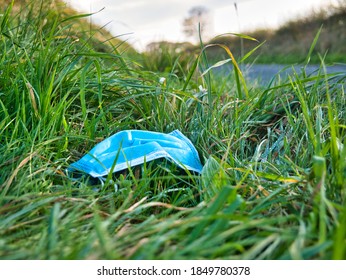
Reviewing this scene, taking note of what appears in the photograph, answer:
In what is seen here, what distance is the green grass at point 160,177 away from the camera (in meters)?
0.91

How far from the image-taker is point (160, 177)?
1236 millimetres

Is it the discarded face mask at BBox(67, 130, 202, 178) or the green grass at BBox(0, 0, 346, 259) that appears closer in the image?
the green grass at BBox(0, 0, 346, 259)

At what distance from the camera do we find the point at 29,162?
1.38m

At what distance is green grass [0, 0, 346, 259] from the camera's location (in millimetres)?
913

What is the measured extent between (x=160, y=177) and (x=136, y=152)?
1.35ft

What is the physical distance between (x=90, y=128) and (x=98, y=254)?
0.96 metres

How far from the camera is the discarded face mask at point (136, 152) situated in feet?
5.06

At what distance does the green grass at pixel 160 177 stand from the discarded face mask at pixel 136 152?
0.05 m

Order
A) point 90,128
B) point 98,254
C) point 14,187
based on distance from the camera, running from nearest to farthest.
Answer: point 98,254
point 14,187
point 90,128

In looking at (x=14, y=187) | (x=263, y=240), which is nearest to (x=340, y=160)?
(x=263, y=240)

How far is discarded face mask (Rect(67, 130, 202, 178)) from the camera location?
1.54 metres

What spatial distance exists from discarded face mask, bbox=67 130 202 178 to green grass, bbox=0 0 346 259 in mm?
49

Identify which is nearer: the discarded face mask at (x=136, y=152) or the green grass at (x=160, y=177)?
the green grass at (x=160, y=177)
